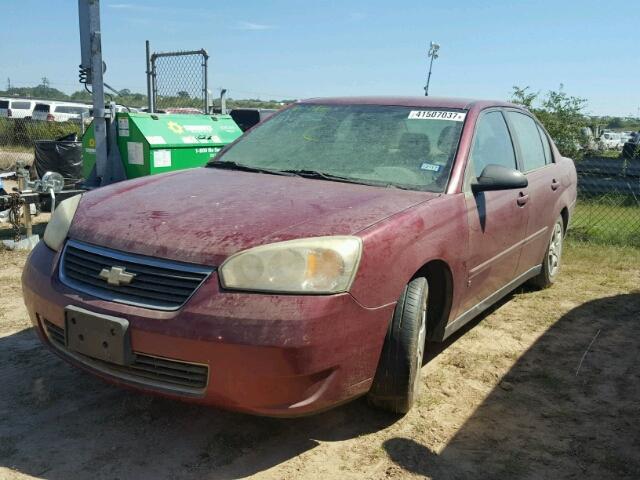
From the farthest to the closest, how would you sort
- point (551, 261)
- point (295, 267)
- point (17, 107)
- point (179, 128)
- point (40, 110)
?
1. point (40, 110)
2. point (17, 107)
3. point (179, 128)
4. point (551, 261)
5. point (295, 267)

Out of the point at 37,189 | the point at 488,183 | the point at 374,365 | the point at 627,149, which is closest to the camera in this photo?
the point at 374,365

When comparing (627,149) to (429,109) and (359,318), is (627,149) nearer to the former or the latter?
(429,109)

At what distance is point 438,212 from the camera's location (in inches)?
117

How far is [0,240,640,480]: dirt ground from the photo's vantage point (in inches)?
101

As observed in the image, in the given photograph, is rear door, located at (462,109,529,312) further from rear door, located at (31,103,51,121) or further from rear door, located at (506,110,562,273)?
rear door, located at (31,103,51,121)

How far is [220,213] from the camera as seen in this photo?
2.69 m

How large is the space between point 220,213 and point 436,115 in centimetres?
164

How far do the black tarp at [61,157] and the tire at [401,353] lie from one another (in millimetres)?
9024

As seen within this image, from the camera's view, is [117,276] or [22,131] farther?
[22,131]

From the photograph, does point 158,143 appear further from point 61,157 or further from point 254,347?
point 254,347

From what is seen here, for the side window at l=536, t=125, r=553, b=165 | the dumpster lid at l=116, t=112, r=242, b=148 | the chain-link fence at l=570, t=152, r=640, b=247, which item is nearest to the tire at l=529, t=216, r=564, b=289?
the side window at l=536, t=125, r=553, b=165

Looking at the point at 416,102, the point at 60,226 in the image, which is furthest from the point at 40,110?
the point at 60,226

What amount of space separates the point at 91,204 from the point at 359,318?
1.50 metres

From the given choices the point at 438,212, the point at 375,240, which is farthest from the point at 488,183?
the point at 375,240
